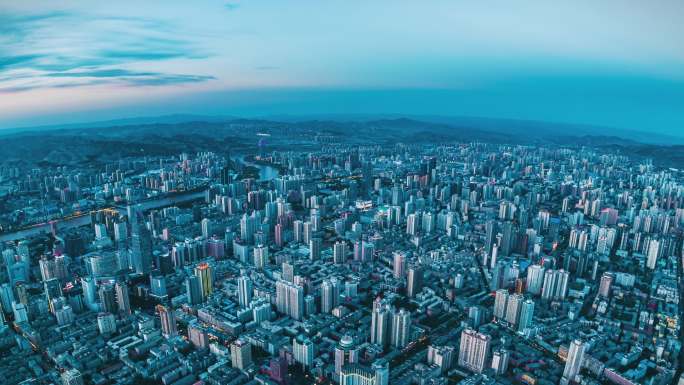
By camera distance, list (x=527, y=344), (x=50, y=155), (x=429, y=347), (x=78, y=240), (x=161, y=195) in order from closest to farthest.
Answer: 1. (x=429, y=347)
2. (x=527, y=344)
3. (x=78, y=240)
4. (x=161, y=195)
5. (x=50, y=155)

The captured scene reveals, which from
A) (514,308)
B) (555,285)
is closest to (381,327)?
(514,308)

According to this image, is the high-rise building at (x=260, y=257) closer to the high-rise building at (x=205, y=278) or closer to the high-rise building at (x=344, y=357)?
the high-rise building at (x=205, y=278)

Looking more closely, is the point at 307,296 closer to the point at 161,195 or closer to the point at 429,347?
the point at 429,347

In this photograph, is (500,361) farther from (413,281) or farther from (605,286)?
(605,286)

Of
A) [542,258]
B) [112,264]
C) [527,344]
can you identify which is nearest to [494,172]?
[542,258]

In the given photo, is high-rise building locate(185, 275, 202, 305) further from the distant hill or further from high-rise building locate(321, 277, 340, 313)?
the distant hill

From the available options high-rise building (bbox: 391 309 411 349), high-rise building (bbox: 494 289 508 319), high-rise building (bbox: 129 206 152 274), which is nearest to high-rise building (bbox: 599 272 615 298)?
high-rise building (bbox: 494 289 508 319)
